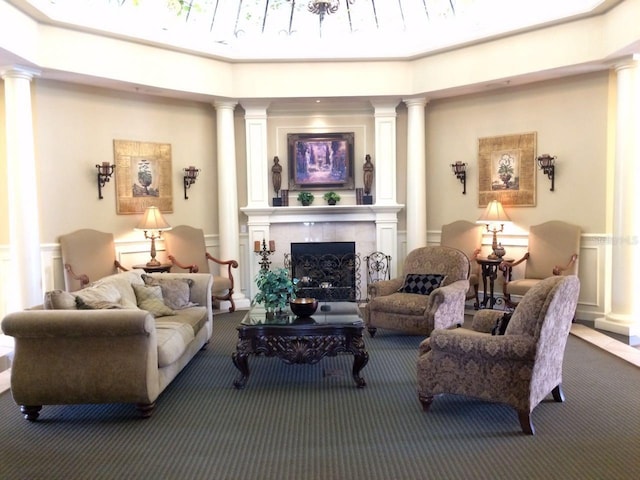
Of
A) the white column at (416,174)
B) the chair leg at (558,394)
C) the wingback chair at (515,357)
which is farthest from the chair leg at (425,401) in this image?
the white column at (416,174)

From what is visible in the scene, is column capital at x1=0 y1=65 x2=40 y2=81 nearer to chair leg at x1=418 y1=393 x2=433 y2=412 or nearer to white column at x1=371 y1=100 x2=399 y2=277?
white column at x1=371 y1=100 x2=399 y2=277

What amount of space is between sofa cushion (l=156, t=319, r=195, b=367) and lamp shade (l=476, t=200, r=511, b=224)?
433 cm

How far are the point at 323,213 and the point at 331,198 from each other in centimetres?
27

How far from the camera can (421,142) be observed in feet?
25.3

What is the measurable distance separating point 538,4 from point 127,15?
17.4ft

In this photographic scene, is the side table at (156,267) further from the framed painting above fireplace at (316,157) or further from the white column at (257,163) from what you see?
the framed painting above fireplace at (316,157)

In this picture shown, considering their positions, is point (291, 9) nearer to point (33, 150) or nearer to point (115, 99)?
point (115, 99)

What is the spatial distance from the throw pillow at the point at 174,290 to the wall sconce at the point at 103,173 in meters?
2.13

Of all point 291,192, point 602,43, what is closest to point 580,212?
point 602,43

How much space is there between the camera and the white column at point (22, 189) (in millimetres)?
5727

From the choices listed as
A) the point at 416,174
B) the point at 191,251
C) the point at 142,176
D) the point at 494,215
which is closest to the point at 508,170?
the point at 494,215

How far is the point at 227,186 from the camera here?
25.0ft

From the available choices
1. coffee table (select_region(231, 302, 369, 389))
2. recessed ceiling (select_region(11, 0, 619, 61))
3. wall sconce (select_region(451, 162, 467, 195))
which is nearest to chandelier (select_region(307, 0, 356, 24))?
recessed ceiling (select_region(11, 0, 619, 61))

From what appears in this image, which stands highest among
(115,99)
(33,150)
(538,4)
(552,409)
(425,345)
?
(538,4)
